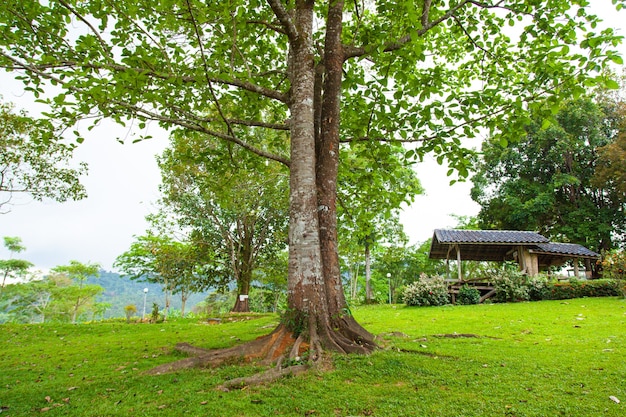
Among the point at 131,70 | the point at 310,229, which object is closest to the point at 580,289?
the point at 310,229

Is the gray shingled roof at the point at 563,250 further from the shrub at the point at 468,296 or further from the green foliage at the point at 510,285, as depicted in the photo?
the shrub at the point at 468,296

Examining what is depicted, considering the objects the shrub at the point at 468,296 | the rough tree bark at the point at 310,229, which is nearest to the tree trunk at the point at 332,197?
the rough tree bark at the point at 310,229

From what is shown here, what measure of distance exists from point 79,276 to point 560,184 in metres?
42.6

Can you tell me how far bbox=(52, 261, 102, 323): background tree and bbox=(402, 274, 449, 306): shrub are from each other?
105ft

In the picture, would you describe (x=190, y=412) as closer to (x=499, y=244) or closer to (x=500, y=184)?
(x=499, y=244)

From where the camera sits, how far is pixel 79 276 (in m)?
35.5

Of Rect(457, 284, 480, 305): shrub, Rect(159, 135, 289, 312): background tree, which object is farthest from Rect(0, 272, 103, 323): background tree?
Rect(457, 284, 480, 305): shrub

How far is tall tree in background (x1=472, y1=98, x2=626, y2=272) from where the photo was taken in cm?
2434

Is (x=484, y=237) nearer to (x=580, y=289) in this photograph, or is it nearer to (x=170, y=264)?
(x=580, y=289)

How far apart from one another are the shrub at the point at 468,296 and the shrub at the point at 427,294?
70cm

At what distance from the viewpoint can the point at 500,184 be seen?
28.0 meters

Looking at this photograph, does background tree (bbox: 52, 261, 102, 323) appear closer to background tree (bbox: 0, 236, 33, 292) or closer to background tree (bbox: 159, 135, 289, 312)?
background tree (bbox: 0, 236, 33, 292)

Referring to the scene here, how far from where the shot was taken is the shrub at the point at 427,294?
1424cm

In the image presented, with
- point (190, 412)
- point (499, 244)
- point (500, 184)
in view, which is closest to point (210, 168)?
point (190, 412)
